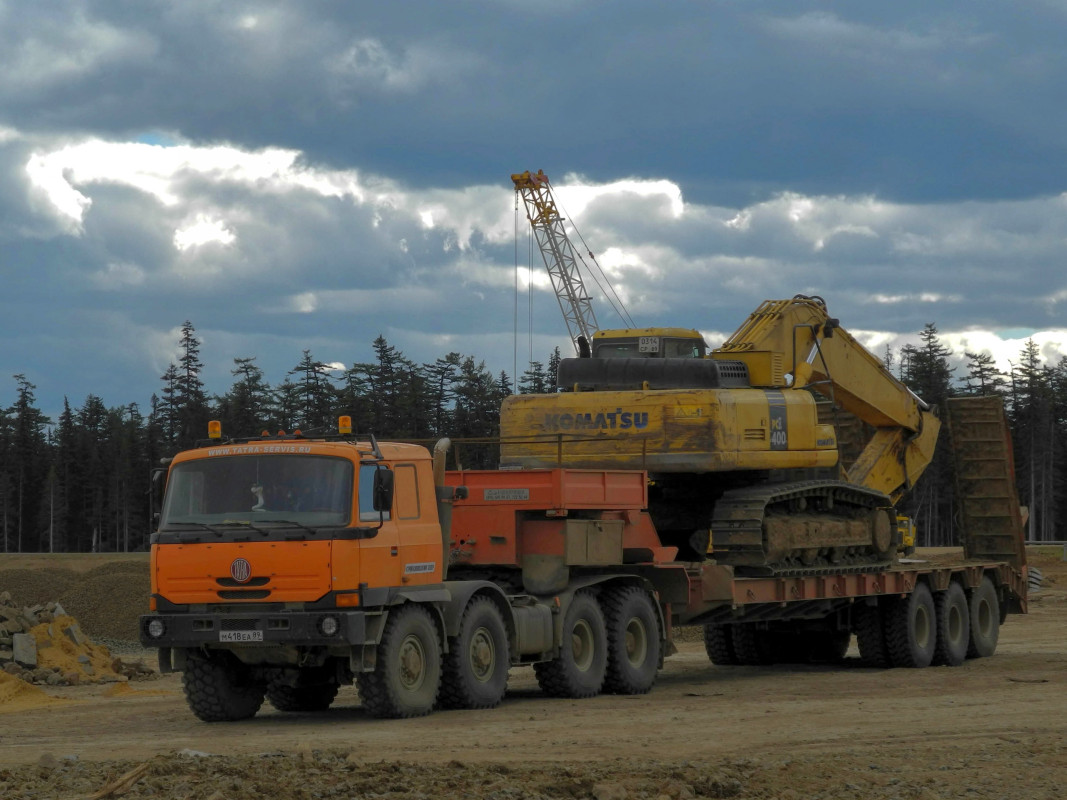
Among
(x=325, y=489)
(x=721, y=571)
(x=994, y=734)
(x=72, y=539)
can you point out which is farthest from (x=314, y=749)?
(x=72, y=539)

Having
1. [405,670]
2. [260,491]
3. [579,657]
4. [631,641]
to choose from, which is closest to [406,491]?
[260,491]

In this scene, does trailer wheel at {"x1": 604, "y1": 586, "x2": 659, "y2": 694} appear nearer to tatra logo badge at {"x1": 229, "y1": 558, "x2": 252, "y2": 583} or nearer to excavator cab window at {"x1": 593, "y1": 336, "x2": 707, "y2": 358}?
excavator cab window at {"x1": 593, "y1": 336, "x2": 707, "y2": 358}

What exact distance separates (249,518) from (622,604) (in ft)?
17.3

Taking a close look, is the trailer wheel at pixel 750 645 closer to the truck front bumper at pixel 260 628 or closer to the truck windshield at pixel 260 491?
the truck front bumper at pixel 260 628

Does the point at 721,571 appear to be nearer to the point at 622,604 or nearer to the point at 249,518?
the point at 622,604

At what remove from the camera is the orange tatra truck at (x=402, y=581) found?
14578 mm

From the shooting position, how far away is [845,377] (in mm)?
24266

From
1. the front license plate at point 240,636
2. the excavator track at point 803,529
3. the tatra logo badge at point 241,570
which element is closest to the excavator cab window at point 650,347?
the excavator track at point 803,529

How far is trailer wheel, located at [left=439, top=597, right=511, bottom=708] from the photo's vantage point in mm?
15758

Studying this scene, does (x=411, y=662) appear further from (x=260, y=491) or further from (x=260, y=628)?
(x=260, y=491)

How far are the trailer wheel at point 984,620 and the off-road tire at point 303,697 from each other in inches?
485

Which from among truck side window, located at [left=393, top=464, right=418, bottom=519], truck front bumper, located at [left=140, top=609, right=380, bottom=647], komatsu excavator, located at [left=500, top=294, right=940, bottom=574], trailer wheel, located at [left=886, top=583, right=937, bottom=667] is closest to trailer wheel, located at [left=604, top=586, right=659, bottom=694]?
komatsu excavator, located at [left=500, top=294, right=940, bottom=574]

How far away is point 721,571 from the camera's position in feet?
63.2

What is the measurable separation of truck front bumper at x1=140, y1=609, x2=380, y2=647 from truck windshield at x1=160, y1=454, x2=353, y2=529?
0.88 m
